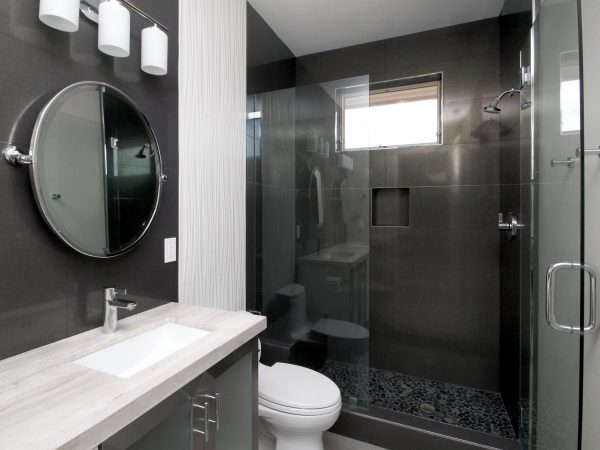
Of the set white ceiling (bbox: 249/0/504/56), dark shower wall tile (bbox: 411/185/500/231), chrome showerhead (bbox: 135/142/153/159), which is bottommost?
dark shower wall tile (bbox: 411/185/500/231)

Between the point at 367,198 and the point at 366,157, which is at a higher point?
the point at 366,157

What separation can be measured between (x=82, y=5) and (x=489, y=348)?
9.52ft

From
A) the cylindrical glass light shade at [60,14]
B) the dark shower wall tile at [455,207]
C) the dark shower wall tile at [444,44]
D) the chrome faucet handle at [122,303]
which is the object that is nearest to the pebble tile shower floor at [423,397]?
the dark shower wall tile at [455,207]

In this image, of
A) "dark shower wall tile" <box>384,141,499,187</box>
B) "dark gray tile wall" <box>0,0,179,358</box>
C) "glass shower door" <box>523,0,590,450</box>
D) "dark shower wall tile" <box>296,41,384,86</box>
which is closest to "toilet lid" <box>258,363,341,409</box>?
"dark gray tile wall" <box>0,0,179,358</box>

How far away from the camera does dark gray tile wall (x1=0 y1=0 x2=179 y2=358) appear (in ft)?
2.79

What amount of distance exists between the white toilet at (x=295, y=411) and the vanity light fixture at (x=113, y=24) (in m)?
1.54

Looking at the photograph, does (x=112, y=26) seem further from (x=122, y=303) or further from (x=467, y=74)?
(x=467, y=74)

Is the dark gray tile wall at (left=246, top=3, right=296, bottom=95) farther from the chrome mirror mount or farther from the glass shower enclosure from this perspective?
the chrome mirror mount

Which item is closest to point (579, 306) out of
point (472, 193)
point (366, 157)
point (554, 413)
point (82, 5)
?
point (554, 413)

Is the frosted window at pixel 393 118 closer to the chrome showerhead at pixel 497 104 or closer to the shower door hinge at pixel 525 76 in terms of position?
the chrome showerhead at pixel 497 104

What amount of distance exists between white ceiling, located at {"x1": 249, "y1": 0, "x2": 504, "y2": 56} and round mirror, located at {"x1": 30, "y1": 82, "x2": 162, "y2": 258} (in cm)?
146

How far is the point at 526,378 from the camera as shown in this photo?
1.55 metres

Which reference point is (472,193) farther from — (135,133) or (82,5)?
(82,5)

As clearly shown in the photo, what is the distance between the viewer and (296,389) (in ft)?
5.06
